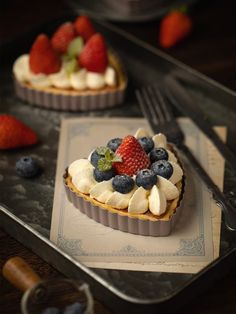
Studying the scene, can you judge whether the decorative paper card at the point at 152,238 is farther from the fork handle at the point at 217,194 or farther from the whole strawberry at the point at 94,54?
the whole strawberry at the point at 94,54

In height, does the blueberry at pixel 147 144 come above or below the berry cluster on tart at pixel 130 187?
above

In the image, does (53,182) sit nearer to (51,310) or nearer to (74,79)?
(74,79)

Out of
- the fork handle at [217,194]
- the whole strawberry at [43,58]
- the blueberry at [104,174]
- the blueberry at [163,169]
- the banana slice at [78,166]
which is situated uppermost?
the whole strawberry at [43,58]

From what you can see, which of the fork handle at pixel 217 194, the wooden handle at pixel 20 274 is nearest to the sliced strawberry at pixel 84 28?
the fork handle at pixel 217 194

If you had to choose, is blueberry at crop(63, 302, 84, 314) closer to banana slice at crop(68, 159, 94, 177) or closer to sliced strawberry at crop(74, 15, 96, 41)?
banana slice at crop(68, 159, 94, 177)

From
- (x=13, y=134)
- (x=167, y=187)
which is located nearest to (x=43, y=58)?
(x=13, y=134)

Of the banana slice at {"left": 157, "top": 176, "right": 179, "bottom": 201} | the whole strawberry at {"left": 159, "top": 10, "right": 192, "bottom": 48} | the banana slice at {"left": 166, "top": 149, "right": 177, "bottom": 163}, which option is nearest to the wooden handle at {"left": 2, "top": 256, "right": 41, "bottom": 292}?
the banana slice at {"left": 157, "top": 176, "right": 179, "bottom": 201}
